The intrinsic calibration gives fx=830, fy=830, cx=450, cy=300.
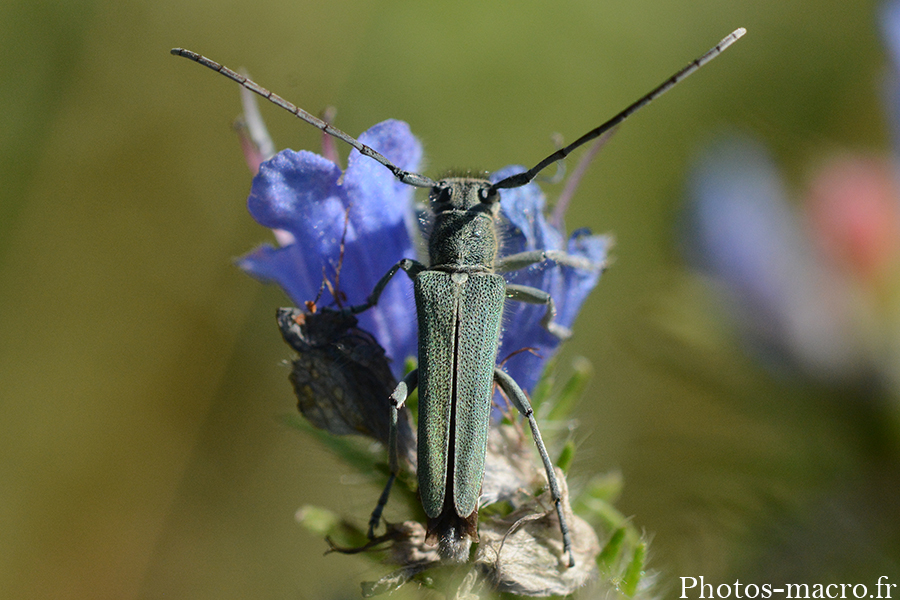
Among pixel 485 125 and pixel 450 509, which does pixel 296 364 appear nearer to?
pixel 450 509

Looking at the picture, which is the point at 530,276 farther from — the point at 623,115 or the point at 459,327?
the point at 623,115

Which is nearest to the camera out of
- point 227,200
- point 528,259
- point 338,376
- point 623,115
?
point 623,115

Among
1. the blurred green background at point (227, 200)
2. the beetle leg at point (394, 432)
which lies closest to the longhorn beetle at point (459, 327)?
the beetle leg at point (394, 432)

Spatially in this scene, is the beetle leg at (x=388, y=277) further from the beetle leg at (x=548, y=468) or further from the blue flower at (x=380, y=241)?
the beetle leg at (x=548, y=468)

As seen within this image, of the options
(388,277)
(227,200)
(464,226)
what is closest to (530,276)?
(464,226)

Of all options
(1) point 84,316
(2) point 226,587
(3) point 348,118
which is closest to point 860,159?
(3) point 348,118

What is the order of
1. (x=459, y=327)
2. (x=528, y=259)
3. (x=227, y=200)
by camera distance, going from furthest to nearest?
(x=227, y=200) → (x=528, y=259) → (x=459, y=327)

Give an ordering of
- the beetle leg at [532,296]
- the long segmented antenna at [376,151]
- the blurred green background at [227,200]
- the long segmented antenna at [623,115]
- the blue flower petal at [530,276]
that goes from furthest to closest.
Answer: the blurred green background at [227,200], the blue flower petal at [530,276], the beetle leg at [532,296], the long segmented antenna at [376,151], the long segmented antenna at [623,115]
